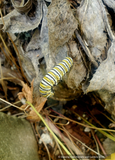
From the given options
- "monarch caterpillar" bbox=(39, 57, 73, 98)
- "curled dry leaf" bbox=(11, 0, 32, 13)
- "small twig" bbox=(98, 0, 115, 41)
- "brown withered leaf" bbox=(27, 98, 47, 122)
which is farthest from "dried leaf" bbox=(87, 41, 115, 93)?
"curled dry leaf" bbox=(11, 0, 32, 13)

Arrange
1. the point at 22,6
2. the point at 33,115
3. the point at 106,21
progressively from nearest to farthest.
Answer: the point at 106,21, the point at 22,6, the point at 33,115

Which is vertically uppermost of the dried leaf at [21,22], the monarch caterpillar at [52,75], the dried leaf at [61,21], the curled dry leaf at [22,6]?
the curled dry leaf at [22,6]

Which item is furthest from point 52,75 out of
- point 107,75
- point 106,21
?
point 106,21

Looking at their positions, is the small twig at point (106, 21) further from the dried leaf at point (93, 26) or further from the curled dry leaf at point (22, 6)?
the curled dry leaf at point (22, 6)

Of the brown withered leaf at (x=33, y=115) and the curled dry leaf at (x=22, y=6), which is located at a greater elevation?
the curled dry leaf at (x=22, y=6)

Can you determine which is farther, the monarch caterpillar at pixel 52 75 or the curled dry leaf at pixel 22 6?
the curled dry leaf at pixel 22 6

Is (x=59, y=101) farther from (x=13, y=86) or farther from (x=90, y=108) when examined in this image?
(x=13, y=86)

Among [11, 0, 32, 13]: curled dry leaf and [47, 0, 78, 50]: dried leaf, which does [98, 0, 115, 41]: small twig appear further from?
[11, 0, 32, 13]: curled dry leaf

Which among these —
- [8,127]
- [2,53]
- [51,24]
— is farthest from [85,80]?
[2,53]

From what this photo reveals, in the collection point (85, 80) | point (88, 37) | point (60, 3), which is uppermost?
point (60, 3)

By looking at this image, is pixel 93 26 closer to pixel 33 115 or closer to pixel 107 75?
pixel 107 75

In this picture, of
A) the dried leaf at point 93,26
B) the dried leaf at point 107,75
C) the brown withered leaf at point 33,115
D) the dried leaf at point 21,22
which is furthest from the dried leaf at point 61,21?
the brown withered leaf at point 33,115
